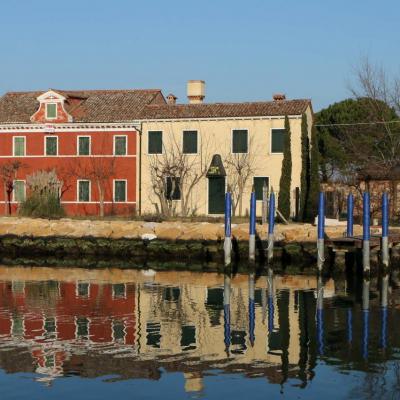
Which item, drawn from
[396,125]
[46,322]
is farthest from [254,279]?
[396,125]

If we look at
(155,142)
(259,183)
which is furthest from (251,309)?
(155,142)

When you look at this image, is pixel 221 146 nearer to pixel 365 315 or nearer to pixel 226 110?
pixel 226 110

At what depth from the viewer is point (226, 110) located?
46281 millimetres

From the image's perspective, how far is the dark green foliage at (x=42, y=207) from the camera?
1619 inches

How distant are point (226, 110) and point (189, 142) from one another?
8.52 ft

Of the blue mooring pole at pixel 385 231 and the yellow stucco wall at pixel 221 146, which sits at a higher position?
the yellow stucco wall at pixel 221 146

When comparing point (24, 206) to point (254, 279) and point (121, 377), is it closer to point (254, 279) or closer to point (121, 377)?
point (254, 279)

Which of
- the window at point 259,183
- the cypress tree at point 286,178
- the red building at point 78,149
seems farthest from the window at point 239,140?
the red building at point 78,149

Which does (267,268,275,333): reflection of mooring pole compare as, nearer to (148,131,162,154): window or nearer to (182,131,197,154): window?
(182,131,197,154): window

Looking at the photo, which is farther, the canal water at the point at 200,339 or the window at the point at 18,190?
the window at the point at 18,190

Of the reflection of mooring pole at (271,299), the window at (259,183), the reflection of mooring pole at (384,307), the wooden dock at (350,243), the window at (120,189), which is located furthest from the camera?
the window at (120,189)

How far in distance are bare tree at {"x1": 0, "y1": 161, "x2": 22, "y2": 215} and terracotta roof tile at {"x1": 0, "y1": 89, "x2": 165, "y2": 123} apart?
252 centimetres

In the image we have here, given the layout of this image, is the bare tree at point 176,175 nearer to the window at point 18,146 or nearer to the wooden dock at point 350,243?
the window at point 18,146

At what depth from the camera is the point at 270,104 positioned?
45875mm
